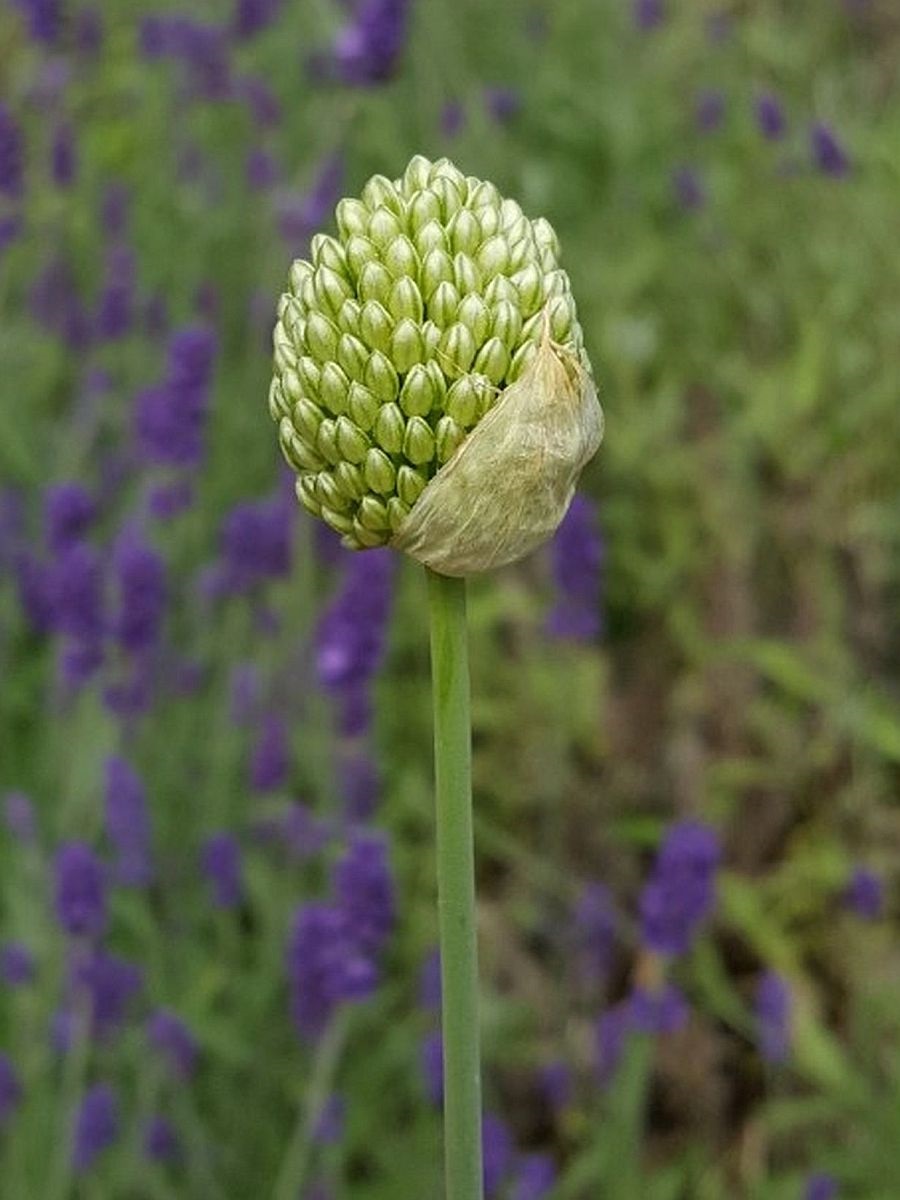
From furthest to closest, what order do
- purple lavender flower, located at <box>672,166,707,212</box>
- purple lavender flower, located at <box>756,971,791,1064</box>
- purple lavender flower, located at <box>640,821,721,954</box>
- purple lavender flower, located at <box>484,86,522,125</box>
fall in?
purple lavender flower, located at <box>484,86,522,125</box>
purple lavender flower, located at <box>672,166,707,212</box>
purple lavender flower, located at <box>756,971,791,1064</box>
purple lavender flower, located at <box>640,821,721,954</box>

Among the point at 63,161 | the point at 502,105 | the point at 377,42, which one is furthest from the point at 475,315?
the point at 502,105

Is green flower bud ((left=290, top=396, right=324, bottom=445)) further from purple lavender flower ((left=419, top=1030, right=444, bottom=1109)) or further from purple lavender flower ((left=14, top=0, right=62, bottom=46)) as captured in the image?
purple lavender flower ((left=14, top=0, right=62, bottom=46))

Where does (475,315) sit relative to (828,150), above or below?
below

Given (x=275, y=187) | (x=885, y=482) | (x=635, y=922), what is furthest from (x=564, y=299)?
(x=275, y=187)

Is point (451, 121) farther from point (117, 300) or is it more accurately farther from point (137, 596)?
point (137, 596)

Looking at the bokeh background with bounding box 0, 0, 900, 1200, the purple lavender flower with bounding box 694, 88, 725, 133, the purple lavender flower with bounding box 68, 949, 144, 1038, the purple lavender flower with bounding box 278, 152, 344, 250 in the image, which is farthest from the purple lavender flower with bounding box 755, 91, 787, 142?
the purple lavender flower with bounding box 68, 949, 144, 1038

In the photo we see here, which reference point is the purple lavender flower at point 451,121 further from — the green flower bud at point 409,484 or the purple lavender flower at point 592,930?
the green flower bud at point 409,484

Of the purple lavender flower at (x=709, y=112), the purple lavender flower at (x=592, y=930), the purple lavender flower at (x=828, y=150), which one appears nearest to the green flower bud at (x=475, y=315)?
the purple lavender flower at (x=592, y=930)
